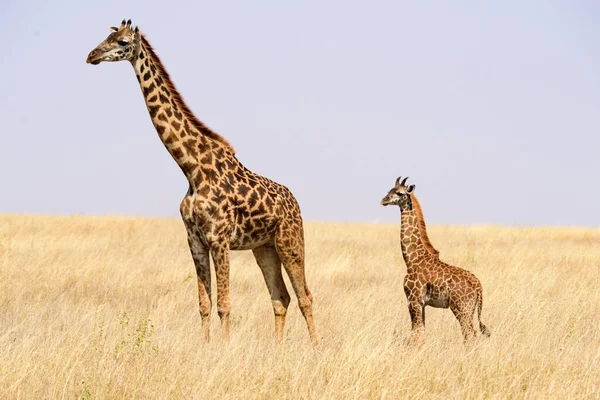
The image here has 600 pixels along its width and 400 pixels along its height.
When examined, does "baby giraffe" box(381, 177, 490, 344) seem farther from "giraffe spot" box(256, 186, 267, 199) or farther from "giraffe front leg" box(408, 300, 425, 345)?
"giraffe spot" box(256, 186, 267, 199)

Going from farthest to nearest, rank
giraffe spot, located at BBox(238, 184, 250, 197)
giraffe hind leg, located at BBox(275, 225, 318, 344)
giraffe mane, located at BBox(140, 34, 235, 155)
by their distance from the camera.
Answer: giraffe hind leg, located at BBox(275, 225, 318, 344)
giraffe mane, located at BBox(140, 34, 235, 155)
giraffe spot, located at BBox(238, 184, 250, 197)

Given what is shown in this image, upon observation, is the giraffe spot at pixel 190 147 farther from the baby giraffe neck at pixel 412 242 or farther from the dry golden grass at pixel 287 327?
the baby giraffe neck at pixel 412 242

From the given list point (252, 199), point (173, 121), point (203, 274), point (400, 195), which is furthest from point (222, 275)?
point (400, 195)

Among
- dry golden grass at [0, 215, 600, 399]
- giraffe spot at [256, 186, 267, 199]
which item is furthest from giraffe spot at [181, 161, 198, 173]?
dry golden grass at [0, 215, 600, 399]

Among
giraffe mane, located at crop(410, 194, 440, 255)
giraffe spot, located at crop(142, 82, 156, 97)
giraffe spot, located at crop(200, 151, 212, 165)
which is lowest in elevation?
giraffe mane, located at crop(410, 194, 440, 255)

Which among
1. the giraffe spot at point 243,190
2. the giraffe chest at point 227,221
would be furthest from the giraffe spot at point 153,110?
the giraffe spot at point 243,190

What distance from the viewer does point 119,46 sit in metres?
8.11

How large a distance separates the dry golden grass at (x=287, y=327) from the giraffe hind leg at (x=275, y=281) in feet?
1.11

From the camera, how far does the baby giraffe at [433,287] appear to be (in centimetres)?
829

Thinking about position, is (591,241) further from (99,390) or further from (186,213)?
(99,390)

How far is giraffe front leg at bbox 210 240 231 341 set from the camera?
7961mm

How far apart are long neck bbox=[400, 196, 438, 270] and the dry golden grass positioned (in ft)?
3.12

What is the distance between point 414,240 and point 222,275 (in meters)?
2.54

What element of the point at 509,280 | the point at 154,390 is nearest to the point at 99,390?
the point at 154,390
